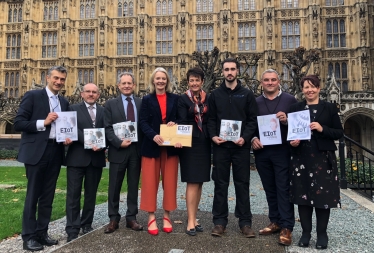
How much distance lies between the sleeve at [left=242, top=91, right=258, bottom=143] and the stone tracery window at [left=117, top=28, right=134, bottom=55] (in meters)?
29.2

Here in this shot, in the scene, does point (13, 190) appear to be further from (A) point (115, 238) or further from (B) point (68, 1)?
(B) point (68, 1)

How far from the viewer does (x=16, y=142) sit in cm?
2052

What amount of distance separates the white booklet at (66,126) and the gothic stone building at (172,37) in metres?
25.8

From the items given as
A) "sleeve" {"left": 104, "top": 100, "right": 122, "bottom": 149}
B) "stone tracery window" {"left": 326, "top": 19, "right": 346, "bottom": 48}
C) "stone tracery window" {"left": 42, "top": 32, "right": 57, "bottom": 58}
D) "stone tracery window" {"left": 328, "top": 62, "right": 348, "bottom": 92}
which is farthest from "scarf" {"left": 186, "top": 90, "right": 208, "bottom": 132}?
"stone tracery window" {"left": 42, "top": 32, "right": 57, "bottom": 58}

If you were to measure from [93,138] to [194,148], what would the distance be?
1398 millimetres

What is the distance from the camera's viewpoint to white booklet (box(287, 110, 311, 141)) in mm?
3793

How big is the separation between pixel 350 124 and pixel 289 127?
89.8ft

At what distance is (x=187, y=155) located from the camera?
433 centimetres

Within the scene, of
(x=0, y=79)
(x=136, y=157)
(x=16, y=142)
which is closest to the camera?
(x=136, y=157)

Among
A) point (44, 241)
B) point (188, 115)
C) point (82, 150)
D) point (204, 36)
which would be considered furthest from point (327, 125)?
point (204, 36)

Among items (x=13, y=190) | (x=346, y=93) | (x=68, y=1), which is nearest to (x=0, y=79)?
(x=68, y=1)

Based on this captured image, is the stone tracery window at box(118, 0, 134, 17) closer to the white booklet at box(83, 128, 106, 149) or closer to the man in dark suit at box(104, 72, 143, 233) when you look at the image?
the man in dark suit at box(104, 72, 143, 233)

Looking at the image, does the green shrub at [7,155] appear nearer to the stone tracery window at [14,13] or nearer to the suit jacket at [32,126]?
the suit jacket at [32,126]

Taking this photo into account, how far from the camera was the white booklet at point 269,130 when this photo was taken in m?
4.18
